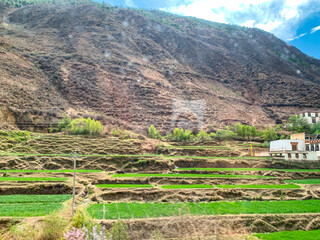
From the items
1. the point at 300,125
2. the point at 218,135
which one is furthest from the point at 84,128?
the point at 300,125

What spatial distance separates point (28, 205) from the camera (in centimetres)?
1456

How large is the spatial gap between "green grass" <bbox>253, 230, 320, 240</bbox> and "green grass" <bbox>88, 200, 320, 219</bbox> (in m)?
2.00

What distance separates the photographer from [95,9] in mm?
92875

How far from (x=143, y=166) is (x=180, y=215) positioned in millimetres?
12431

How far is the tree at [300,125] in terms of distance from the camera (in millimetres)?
51909

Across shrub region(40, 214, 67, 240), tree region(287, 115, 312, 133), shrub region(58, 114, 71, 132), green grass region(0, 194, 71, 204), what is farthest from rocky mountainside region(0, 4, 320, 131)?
shrub region(40, 214, 67, 240)

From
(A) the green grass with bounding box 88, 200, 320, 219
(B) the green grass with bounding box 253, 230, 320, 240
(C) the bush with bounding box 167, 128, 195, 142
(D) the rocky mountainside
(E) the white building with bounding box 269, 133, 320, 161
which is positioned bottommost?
(B) the green grass with bounding box 253, 230, 320, 240

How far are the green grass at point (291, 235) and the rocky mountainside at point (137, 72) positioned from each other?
39.9m

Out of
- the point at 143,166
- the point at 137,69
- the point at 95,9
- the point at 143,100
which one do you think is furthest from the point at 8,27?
the point at 143,166

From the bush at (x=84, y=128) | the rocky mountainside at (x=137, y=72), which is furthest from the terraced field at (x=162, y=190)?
the rocky mountainside at (x=137, y=72)

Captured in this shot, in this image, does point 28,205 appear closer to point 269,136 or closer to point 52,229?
point 52,229

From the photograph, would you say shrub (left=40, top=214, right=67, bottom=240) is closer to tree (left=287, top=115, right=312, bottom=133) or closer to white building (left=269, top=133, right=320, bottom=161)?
white building (left=269, top=133, right=320, bottom=161)

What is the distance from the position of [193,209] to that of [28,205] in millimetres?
9793

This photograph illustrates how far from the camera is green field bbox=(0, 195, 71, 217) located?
13.2 m
